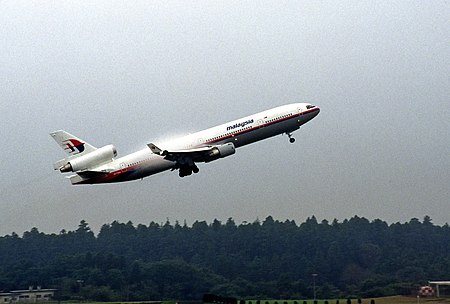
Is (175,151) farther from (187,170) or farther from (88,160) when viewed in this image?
(88,160)

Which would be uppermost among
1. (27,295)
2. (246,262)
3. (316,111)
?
(316,111)

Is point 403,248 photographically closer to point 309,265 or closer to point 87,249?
point 309,265

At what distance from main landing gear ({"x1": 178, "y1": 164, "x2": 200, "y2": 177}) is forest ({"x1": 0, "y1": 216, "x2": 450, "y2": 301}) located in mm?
21888

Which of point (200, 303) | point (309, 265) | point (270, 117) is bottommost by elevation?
point (200, 303)

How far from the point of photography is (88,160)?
347 feet

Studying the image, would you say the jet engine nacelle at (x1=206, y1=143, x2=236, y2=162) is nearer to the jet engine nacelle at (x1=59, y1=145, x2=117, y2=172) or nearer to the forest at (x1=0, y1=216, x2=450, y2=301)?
the jet engine nacelle at (x1=59, y1=145, x2=117, y2=172)

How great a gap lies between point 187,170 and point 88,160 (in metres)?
12.3

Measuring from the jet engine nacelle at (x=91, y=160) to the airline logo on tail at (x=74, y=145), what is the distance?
1448mm

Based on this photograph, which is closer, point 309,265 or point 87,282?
point 87,282

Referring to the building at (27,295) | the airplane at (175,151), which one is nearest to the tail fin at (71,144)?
the airplane at (175,151)

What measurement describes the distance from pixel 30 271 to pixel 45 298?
18.0m

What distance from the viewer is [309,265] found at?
146625mm

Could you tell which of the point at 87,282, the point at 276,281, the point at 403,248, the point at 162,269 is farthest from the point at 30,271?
the point at 403,248

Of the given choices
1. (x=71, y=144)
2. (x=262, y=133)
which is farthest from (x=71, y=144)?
(x=262, y=133)
